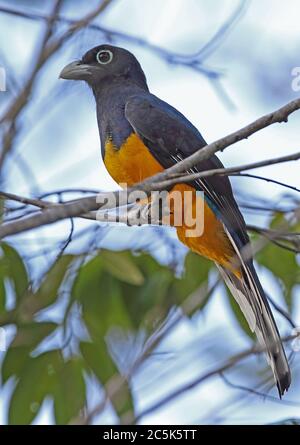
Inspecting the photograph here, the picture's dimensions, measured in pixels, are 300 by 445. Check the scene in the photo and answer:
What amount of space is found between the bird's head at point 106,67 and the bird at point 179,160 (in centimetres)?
11

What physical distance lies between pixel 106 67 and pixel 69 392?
102 inches

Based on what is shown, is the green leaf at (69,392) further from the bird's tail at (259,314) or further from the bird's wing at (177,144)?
the bird's wing at (177,144)

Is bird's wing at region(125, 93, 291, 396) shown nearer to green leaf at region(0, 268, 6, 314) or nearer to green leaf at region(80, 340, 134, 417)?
green leaf at region(80, 340, 134, 417)

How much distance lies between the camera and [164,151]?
5.26m

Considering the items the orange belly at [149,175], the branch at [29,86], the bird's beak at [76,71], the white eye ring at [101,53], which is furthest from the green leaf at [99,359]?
the white eye ring at [101,53]

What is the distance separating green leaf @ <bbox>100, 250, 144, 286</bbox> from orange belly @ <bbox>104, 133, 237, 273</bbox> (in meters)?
0.66

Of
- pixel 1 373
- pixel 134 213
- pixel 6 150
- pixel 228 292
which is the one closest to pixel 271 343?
pixel 228 292

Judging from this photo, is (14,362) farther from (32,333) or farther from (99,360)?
(99,360)

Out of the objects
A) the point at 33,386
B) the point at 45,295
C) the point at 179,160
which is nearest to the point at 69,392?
the point at 33,386

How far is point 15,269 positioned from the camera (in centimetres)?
432

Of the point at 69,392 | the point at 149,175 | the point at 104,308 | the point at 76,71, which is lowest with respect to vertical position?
the point at 69,392

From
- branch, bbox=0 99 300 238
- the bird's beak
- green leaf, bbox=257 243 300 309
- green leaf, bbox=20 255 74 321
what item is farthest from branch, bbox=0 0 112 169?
the bird's beak
